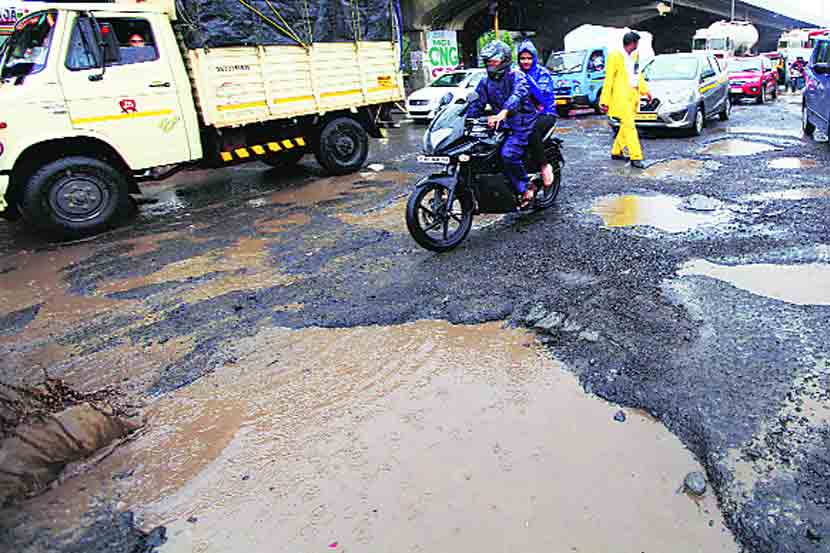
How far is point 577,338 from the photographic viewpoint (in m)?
3.44

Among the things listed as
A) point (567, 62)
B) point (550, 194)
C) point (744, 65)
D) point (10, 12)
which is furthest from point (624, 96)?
point (744, 65)

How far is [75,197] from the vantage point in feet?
20.6

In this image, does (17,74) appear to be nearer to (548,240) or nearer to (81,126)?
(81,126)

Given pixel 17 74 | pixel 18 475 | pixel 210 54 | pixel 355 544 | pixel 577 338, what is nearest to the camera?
pixel 355 544

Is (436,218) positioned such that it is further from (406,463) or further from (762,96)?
(762,96)

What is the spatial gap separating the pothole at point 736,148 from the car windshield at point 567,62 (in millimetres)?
7732

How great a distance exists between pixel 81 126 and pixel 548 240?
17.0 feet

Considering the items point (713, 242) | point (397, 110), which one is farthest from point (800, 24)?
point (713, 242)

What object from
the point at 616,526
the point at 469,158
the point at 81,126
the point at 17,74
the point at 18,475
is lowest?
the point at 616,526

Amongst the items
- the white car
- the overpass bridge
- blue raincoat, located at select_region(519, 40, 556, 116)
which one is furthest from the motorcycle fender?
the overpass bridge

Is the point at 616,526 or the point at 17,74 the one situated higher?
the point at 17,74

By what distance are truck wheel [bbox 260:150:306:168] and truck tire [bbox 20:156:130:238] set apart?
3177 mm

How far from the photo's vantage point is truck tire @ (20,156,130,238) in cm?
602

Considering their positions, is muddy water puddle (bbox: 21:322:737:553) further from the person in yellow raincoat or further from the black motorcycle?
the person in yellow raincoat
